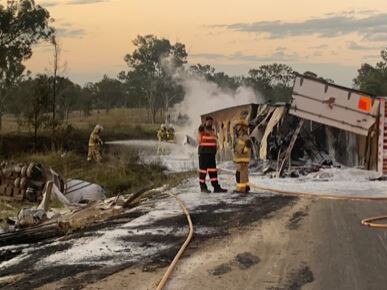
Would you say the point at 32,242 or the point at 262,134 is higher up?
the point at 262,134

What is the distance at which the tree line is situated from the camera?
46.6 m

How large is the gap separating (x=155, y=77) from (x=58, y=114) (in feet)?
60.8

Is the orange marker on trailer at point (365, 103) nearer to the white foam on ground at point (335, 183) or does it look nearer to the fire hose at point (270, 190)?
the white foam on ground at point (335, 183)

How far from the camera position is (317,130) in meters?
17.9

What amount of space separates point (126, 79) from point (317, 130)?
208ft

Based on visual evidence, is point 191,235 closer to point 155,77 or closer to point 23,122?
point 23,122

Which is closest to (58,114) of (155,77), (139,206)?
(155,77)

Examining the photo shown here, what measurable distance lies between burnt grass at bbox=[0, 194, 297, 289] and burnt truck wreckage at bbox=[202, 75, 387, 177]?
4.22 m

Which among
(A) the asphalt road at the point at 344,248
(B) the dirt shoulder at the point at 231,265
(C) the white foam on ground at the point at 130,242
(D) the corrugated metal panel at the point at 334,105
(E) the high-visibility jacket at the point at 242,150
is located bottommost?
(C) the white foam on ground at the point at 130,242

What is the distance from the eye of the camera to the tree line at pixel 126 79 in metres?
46.6

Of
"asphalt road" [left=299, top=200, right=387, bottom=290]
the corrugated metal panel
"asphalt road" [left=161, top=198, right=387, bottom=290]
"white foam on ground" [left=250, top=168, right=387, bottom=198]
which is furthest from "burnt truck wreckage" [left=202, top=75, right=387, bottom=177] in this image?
"asphalt road" [left=161, top=198, right=387, bottom=290]

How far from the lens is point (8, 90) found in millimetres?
53312

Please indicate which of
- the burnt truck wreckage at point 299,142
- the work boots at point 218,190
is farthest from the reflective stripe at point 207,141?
the burnt truck wreckage at point 299,142

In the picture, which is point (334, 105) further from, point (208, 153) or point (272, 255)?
point (272, 255)
